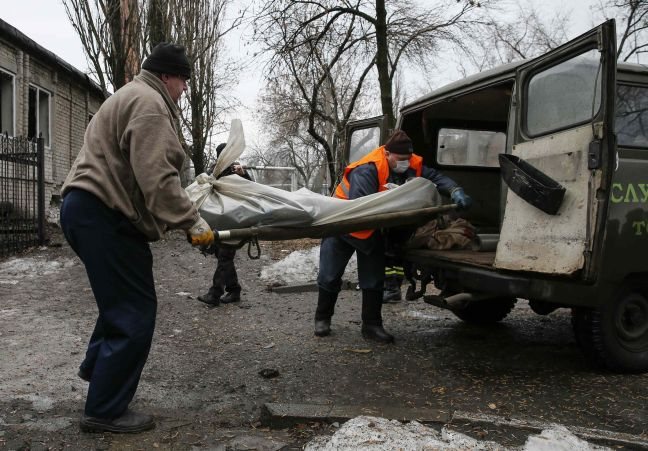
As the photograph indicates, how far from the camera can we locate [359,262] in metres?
4.84

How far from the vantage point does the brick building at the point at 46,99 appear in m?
12.0

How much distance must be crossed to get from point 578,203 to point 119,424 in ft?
9.17

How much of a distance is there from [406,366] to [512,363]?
826 millimetres

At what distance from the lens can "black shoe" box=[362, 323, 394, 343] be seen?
492 cm

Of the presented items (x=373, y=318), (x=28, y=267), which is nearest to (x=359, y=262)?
(x=373, y=318)

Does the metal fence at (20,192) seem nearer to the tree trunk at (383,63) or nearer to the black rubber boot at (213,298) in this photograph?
the black rubber boot at (213,298)

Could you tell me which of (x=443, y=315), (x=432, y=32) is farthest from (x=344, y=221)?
(x=432, y=32)

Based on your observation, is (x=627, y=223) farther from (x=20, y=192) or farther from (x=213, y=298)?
(x=20, y=192)

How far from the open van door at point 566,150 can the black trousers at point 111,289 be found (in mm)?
2264

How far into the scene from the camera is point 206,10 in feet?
46.8

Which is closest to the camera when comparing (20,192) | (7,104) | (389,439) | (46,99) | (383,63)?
(389,439)

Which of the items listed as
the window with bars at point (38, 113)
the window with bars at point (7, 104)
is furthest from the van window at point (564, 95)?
the window with bars at point (38, 113)

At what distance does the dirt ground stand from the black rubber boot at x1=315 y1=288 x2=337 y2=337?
0.37 ft

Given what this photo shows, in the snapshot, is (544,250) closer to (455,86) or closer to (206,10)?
(455,86)
